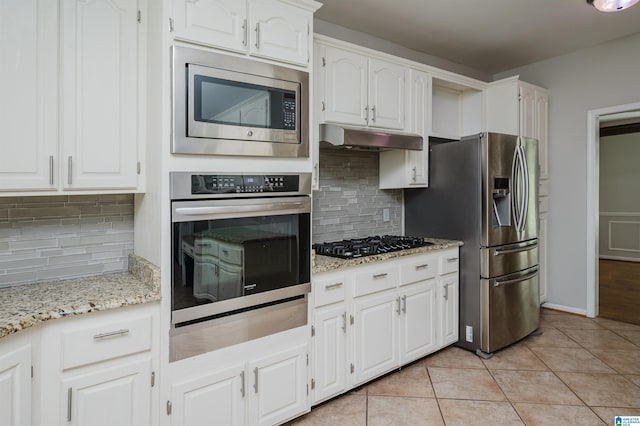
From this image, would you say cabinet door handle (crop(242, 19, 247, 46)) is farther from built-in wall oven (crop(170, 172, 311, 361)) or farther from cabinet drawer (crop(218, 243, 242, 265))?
cabinet drawer (crop(218, 243, 242, 265))

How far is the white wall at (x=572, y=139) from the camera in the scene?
12.7ft

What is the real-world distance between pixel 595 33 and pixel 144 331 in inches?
173

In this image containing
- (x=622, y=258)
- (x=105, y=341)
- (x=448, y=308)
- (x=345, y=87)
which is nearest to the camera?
(x=105, y=341)

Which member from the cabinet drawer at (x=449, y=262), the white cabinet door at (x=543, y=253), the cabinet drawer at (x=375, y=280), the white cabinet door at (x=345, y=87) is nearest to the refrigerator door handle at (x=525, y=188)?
the cabinet drawer at (x=449, y=262)

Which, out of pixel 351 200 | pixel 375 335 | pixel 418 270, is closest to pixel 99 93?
pixel 351 200

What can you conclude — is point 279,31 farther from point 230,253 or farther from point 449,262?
point 449,262

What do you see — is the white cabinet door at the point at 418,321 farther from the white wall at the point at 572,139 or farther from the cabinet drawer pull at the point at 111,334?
the white wall at the point at 572,139

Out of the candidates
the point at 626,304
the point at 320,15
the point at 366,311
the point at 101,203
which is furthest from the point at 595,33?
the point at 101,203

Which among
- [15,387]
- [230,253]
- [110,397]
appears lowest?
[110,397]

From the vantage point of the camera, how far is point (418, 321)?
2969 millimetres

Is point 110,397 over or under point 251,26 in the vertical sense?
under

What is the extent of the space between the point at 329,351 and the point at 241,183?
1.20 m

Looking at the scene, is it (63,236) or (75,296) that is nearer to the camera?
(75,296)

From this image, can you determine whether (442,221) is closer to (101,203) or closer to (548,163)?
(548,163)
